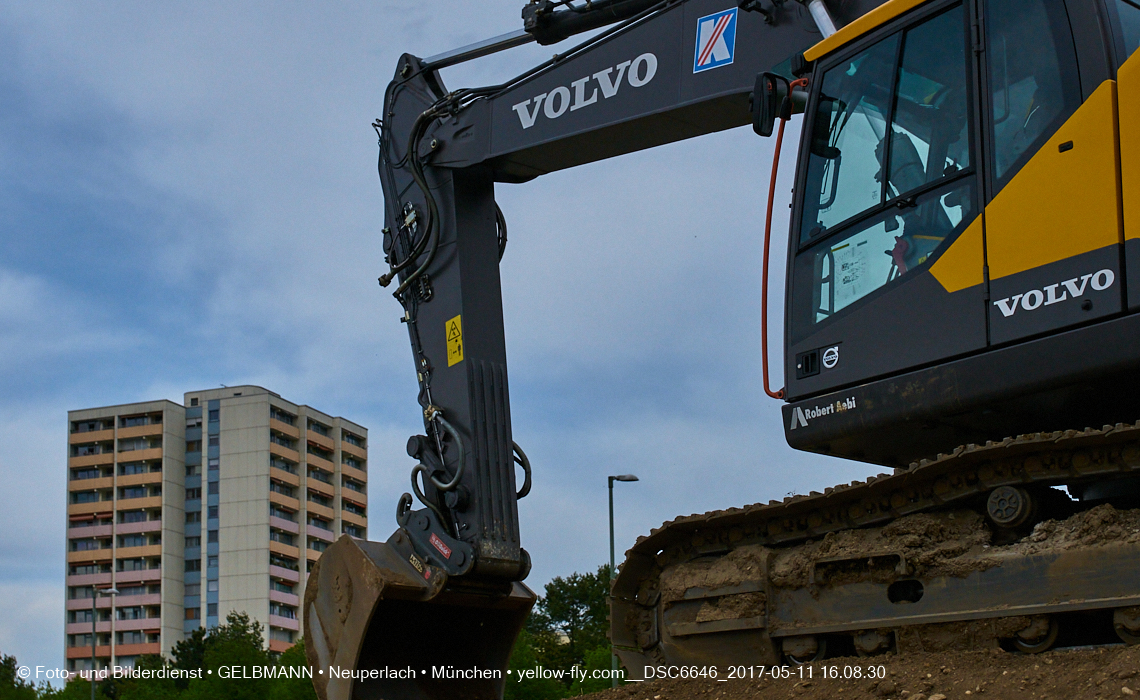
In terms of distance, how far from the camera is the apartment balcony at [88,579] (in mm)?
108562

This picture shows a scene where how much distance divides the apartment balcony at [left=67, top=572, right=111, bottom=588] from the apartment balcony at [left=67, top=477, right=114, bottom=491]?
771 centimetres

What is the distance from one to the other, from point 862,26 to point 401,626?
5.30 m

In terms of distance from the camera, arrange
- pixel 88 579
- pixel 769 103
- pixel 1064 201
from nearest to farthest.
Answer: pixel 1064 201 → pixel 769 103 → pixel 88 579

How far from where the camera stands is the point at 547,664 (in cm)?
4494

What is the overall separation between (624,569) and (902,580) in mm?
1898

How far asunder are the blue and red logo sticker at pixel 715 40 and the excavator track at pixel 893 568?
3.02m

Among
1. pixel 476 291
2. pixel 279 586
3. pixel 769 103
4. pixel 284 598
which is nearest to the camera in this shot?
pixel 769 103

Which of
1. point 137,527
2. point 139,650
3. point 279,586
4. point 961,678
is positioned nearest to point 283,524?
point 279,586

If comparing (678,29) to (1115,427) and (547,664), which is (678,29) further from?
(547,664)

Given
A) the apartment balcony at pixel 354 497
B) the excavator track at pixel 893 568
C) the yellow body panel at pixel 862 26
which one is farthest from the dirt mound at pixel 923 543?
the apartment balcony at pixel 354 497

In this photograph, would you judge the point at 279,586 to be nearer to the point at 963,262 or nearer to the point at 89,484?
the point at 89,484

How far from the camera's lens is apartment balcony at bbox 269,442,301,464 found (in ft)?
355

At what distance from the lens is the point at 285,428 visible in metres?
111

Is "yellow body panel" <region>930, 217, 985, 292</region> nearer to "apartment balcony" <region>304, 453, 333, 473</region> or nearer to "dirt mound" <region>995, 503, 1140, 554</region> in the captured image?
"dirt mound" <region>995, 503, 1140, 554</region>
